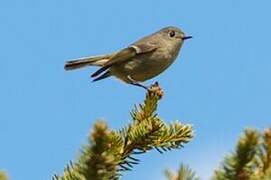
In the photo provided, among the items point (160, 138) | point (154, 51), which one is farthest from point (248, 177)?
point (154, 51)

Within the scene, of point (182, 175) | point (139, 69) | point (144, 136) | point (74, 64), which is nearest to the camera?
point (182, 175)

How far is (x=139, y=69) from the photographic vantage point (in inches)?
245

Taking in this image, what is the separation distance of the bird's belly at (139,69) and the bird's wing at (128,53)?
0.21 ft

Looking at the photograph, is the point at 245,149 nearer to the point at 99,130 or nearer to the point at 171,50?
the point at 99,130

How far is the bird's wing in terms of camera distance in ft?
20.3

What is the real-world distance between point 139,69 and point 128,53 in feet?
1.05

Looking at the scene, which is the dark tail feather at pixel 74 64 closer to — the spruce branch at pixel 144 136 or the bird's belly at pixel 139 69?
the bird's belly at pixel 139 69

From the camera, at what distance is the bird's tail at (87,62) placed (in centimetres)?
689

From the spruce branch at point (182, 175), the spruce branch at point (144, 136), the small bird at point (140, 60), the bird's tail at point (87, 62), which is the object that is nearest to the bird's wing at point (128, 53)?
the small bird at point (140, 60)

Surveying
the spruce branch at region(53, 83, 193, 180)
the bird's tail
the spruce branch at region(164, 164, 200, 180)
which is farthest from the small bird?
the spruce branch at region(164, 164, 200, 180)

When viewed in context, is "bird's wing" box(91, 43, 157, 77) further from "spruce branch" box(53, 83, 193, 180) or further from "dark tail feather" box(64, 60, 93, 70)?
"spruce branch" box(53, 83, 193, 180)

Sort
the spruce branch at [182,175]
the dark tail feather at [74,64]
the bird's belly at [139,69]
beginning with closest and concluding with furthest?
the spruce branch at [182,175]
the bird's belly at [139,69]
the dark tail feather at [74,64]

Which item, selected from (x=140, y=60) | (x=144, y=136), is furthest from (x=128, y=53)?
(x=144, y=136)

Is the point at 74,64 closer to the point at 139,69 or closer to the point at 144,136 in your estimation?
the point at 139,69
